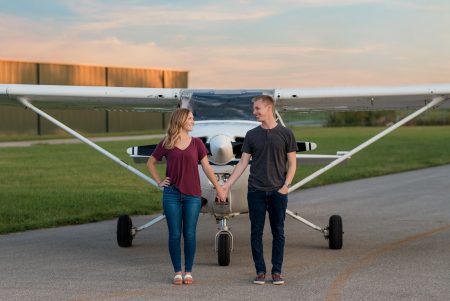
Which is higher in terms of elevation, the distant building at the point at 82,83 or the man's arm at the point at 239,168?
the distant building at the point at 82,83

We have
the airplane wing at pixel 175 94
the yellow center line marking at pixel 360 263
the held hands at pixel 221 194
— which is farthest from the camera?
the airplane wing at pixel 175 94

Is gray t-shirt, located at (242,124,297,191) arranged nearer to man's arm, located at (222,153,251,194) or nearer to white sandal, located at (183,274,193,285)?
man's arm, located at (222,153,251,194)

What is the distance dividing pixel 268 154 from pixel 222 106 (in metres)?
2.16

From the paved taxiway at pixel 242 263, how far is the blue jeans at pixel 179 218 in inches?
10.4

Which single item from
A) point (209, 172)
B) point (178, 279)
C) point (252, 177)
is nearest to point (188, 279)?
point (178, 279)

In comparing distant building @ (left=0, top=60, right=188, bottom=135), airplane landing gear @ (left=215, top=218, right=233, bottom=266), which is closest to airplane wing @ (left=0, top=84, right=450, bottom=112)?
airplane landing gear @ (left=215, top=218, right=233, bottom=266)

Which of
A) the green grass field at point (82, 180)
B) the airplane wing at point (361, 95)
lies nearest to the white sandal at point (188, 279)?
the airplane wing at point (361, 95)

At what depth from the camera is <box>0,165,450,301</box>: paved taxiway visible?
23.6 ft

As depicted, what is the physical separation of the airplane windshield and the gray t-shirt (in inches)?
73.5

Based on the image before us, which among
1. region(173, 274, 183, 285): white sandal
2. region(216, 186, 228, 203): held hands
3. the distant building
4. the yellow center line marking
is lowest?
the yellow center line marking

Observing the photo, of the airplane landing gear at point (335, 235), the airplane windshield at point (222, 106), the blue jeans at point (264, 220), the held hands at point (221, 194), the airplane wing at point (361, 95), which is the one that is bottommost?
the airplane landing gear at point (335, 235)

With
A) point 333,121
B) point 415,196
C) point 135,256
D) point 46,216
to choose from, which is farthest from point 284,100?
point 333,121

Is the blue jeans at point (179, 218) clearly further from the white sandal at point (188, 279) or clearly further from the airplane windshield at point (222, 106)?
the airplane windshield at point (222, 106)

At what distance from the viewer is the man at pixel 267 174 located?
7.55m
